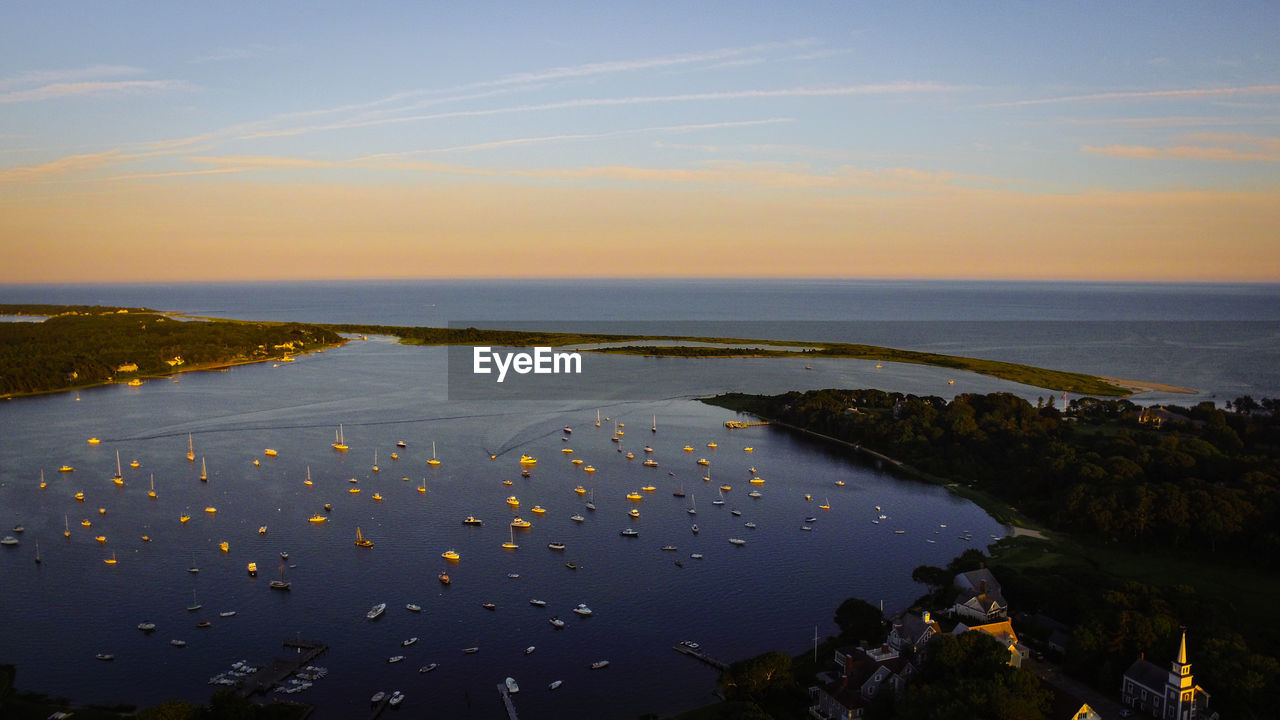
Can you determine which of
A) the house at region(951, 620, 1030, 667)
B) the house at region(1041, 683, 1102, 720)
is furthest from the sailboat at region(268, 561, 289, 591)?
the house at region(1041, 683, 1102, 720)

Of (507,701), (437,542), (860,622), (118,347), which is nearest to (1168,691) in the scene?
(860,622)

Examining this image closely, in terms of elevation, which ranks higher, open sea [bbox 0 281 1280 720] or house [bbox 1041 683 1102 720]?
house [bbox 1041 683 1102 720]

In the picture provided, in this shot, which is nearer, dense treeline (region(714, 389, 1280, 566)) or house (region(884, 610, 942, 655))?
house (region(884, 610, 942, 655))

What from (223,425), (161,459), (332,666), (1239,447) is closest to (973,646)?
(332,666)

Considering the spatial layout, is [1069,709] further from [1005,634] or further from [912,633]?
[912,633]

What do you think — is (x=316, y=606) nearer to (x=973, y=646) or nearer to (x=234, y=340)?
(x=973, y=646)

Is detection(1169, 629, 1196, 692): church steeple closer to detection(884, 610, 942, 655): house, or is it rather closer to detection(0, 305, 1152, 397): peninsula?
detection(884, 610, 942, 655): house

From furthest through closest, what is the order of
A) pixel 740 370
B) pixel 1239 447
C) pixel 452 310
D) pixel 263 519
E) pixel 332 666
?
pixel 452 310, pixel 740 370, pixel 1239 447, pixel 263 519, pixel 332 666
